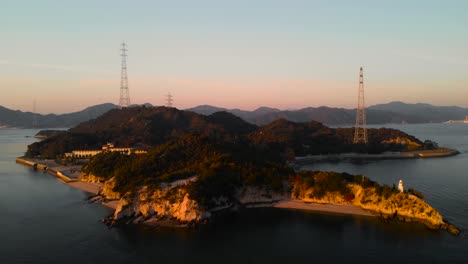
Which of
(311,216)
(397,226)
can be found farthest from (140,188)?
(397,226)

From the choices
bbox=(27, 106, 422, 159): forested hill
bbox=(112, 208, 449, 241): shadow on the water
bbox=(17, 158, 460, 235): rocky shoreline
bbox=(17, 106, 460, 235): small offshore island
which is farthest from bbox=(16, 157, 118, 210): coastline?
bbox=(112, 208, 449, 241): shadow on the water

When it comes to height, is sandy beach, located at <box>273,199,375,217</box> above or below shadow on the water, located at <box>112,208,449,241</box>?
above

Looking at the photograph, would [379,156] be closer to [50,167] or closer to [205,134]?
[205,134]

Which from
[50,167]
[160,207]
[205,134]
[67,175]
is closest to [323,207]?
[160,207]

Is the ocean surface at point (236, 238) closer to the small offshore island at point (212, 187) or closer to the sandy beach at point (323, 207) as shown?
the sandy beach at point (323, 207)

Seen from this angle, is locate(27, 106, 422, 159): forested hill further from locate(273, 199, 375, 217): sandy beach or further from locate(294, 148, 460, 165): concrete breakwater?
locate(273, 199, 375, 217): sandy beach

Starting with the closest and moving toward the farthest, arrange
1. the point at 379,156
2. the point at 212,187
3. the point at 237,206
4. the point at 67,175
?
the point at 212,187 → the point at 237,206 → the point at 67,175 → the point at 379,156
